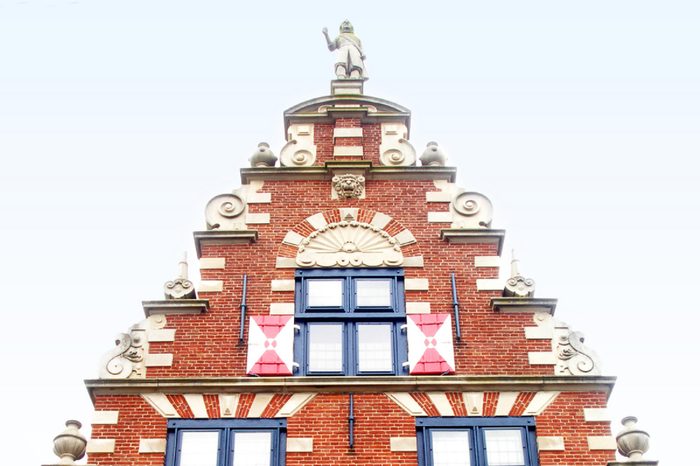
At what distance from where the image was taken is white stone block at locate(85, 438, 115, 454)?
13359 millimetres

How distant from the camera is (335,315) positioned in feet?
48.8

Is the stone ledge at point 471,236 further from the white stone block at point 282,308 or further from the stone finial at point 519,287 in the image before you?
the white stone block at point 282,308

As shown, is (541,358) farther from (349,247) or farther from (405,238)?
(349,247)

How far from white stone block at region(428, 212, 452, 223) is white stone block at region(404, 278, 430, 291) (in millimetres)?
1156

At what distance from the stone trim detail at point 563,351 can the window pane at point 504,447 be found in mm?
1152

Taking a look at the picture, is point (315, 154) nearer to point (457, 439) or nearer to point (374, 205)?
point (374, 205)

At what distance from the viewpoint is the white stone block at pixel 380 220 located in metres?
16.0

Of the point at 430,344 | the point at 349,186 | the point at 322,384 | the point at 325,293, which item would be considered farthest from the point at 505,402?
the point at 349,186

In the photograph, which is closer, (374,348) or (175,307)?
(374,348)

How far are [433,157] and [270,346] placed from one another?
4302 millimetres

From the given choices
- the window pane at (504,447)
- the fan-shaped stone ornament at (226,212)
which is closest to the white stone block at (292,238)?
the fan-shaped stone ornament at (226,212)

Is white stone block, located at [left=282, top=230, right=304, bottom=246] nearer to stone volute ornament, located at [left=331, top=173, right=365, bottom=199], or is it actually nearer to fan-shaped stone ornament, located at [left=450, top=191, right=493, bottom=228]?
stone volute ornament, located at [left=331, top=173, right=365, bottom=199]

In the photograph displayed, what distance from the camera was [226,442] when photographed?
13383mm

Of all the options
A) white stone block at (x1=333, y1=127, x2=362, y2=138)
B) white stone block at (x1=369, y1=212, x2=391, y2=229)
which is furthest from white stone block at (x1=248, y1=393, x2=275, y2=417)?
white stone block at (x1=333, y1=127, x2=362, y2=138)
